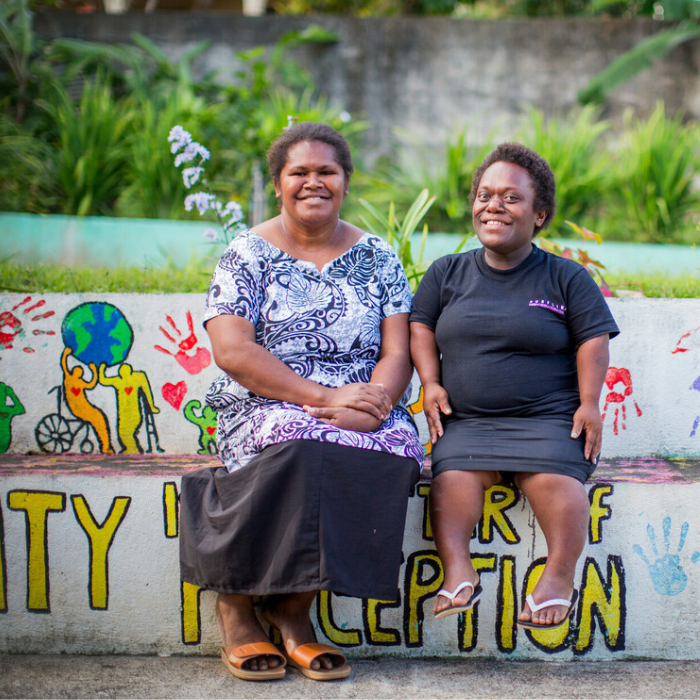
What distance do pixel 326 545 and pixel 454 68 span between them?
6.18 meters

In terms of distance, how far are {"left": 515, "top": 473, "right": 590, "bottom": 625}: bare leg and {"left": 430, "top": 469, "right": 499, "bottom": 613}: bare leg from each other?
17cm

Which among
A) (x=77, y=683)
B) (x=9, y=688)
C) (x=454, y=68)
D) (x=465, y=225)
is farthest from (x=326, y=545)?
(x=454, y=68)

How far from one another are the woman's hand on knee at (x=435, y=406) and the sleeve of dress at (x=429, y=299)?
0.85 feet

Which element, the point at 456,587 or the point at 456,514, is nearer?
the point at 456,587

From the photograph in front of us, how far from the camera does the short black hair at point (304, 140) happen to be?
112 inches

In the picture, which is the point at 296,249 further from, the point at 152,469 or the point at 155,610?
the point at 155,610

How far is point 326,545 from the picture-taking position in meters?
2.32

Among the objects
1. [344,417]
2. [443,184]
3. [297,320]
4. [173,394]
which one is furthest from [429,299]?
[443,184]

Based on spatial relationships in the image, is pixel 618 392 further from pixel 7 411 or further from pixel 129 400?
pixel 7 411

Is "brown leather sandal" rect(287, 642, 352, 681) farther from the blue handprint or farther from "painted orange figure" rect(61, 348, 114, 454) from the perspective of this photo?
"painted orange figure" rect(61, 348, 114, 454)

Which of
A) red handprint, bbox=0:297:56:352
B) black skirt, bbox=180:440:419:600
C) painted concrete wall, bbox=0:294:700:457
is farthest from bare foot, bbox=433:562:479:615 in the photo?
red handprint, bbox=0:297:56:352

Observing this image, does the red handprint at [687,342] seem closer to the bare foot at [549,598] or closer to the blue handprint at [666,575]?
the blue handprint at [666,575]

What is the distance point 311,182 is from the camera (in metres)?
2.80

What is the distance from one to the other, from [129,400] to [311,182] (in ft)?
4.05
